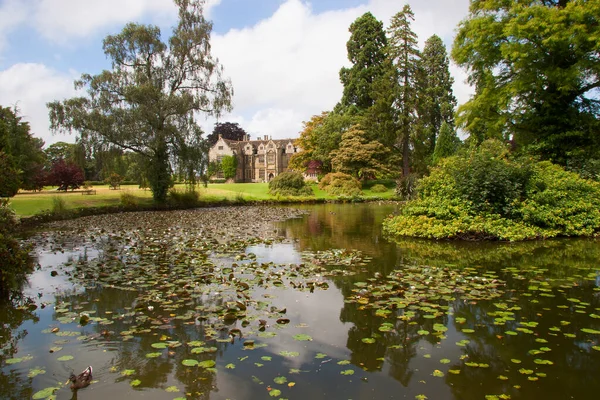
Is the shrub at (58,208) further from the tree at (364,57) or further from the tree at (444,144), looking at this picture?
the tree at (364,57)

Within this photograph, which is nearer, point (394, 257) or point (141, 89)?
point (394, 257)

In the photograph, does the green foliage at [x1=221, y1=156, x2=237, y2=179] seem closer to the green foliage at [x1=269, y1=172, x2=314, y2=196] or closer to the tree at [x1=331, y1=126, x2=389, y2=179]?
the tree at [x1=331, y1=126, x2=389, y2=179]

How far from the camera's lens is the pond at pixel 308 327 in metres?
3.88

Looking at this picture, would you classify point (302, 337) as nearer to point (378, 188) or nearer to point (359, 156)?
point (359, 156)

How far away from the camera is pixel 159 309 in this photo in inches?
236

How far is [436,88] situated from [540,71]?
26.6 metres

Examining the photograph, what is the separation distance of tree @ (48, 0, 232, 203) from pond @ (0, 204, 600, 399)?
15627 mm

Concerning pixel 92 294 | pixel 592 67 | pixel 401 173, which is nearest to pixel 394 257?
pixel 92 294

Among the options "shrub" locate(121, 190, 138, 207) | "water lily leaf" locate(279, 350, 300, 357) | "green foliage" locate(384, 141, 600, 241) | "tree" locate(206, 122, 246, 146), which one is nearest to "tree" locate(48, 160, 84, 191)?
"shrub" locate(121, 190, 138, 207)

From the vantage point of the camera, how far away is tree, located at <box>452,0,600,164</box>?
17.4m

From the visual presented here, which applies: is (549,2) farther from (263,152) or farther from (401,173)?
(263,152)

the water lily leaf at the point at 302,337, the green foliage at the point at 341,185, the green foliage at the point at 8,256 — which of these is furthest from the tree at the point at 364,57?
the water lily leaf at the point at 302,337

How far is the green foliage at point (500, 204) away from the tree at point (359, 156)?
2749 centimetres

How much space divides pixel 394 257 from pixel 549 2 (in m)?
18.5
